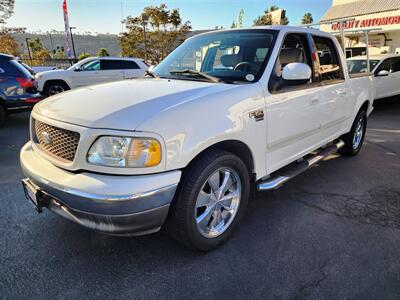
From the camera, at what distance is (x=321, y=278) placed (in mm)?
2352

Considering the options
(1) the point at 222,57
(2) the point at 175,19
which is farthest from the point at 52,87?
(2) the point at 175,19

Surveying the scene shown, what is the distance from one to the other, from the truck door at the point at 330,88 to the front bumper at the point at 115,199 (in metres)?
2.44

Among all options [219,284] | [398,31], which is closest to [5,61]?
[219,284]

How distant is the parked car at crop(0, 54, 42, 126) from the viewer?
7.20 meters

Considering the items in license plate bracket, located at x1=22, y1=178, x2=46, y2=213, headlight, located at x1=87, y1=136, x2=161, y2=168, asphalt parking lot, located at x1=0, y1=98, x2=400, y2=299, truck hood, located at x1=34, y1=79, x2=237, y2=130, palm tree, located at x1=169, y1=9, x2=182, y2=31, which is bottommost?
asphalt parking lot, located at x1=0, y1=98, x2=400, y2=299

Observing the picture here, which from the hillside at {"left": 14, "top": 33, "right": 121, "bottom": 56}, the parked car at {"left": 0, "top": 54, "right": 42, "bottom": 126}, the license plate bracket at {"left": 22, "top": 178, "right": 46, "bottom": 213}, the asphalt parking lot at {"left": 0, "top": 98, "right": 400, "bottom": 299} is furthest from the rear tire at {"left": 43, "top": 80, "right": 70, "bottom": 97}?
the hillside at {"left": 14, "top": 33, "right": 121, "bottom": 56}

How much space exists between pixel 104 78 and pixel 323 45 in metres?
10.6

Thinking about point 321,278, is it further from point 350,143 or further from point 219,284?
point 350,143

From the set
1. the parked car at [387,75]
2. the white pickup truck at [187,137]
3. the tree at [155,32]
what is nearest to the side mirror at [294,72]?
the white pickup truck at [187,137]

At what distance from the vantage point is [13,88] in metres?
7.30

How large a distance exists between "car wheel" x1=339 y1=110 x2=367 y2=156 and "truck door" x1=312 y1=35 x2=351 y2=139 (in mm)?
722

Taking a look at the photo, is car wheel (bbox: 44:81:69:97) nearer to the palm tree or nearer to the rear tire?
the rear tire

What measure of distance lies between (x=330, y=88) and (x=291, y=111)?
1072mm

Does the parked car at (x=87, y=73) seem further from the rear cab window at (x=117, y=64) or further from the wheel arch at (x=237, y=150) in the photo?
the wheel arch at (x=237, y=150)
